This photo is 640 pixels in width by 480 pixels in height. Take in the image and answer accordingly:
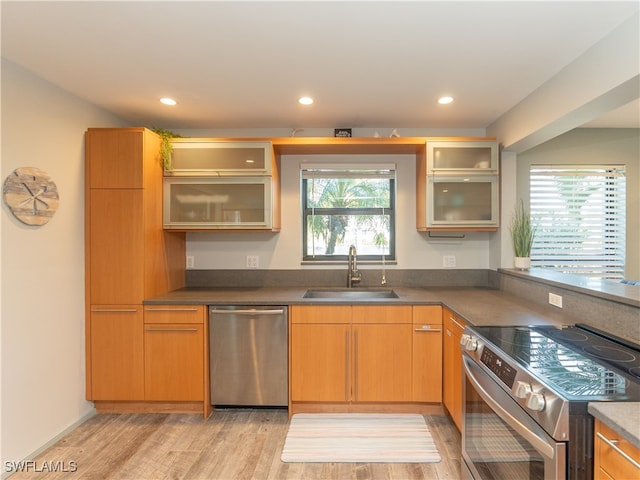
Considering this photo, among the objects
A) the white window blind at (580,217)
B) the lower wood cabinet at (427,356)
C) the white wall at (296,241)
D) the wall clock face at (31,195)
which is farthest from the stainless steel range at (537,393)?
the wall clock face at (31,195)

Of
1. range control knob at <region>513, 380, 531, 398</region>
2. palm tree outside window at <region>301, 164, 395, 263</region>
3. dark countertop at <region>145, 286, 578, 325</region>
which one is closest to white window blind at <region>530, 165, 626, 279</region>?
dark countertop at <region>145, 286, 578, 325</region>

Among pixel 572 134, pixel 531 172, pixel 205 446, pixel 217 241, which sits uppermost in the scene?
pixel 572 134

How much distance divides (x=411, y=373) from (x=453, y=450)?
0.53 meters

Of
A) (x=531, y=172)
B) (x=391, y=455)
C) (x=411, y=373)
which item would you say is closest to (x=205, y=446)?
(x=391, y=455)

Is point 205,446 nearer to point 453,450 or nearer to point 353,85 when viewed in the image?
point 453,450

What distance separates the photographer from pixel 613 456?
3.17 ft

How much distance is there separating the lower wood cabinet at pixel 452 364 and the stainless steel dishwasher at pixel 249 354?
1.17 metres

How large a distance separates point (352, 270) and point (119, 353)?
1979 millimetres

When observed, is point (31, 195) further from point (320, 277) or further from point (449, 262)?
point (449, 262)

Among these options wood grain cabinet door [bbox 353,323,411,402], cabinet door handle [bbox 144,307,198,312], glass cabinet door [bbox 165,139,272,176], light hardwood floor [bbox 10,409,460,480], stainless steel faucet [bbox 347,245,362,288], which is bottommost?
light hardwood floor [bbox 10,409,460,480]

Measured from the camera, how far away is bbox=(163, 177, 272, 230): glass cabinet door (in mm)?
2779

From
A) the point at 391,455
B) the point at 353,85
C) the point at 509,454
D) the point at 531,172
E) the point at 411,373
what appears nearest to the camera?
the point at 509,454

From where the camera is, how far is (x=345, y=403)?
99.7 inches

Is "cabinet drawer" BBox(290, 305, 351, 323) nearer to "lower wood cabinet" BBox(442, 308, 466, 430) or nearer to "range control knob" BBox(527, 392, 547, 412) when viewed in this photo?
"lower wood cabinet" BBox(442, 308, 466, 430)
